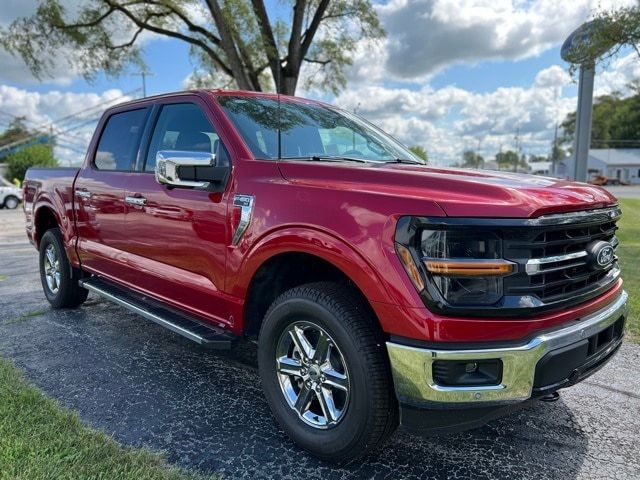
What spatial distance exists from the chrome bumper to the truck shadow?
606 mm

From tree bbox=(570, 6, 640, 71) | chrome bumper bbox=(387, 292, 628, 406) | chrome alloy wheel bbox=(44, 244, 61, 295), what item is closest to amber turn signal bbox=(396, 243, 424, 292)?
chrome bumper bbox=(387, 292, 628, 406)

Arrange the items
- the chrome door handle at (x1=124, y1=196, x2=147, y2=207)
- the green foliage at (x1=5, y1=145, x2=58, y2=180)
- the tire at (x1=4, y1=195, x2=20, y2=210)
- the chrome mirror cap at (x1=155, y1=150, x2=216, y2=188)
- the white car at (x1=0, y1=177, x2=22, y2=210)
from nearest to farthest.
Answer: the chrome mirror cap at (x1=155, y1=150, x2=216, y2=188) → the chrome door handle at (x1=124, y1=196, x2=147, y2=207) → the white car at (x1=0, y1=177, x2=22, y2=210) → the tire at (x1=4, y1=195, x2=20, y2=210) → the green foliage at (x1=5, y1=145, x2=58, y2=180)

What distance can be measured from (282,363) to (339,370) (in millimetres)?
365

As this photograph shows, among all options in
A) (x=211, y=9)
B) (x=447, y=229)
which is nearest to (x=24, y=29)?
(x=211, y=9)

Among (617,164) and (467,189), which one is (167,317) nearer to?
(467,189)

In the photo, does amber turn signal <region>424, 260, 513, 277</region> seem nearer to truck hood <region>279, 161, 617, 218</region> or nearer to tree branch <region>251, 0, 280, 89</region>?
truck hood <region>279, 161, 617, 218</region>

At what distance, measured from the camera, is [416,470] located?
258 centimetres

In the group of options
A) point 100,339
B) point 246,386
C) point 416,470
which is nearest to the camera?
point 416,470

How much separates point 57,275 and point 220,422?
3.34 m

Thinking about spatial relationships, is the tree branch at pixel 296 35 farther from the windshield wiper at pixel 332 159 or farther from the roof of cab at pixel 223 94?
the windshield wiper at pixel 332 159

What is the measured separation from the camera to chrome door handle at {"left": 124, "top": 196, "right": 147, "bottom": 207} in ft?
12.2

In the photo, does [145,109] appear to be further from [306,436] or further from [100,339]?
[306,436]

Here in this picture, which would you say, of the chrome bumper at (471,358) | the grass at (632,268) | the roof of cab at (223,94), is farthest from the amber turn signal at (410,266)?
the grass at (632,268)

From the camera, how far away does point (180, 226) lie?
3373 mm
